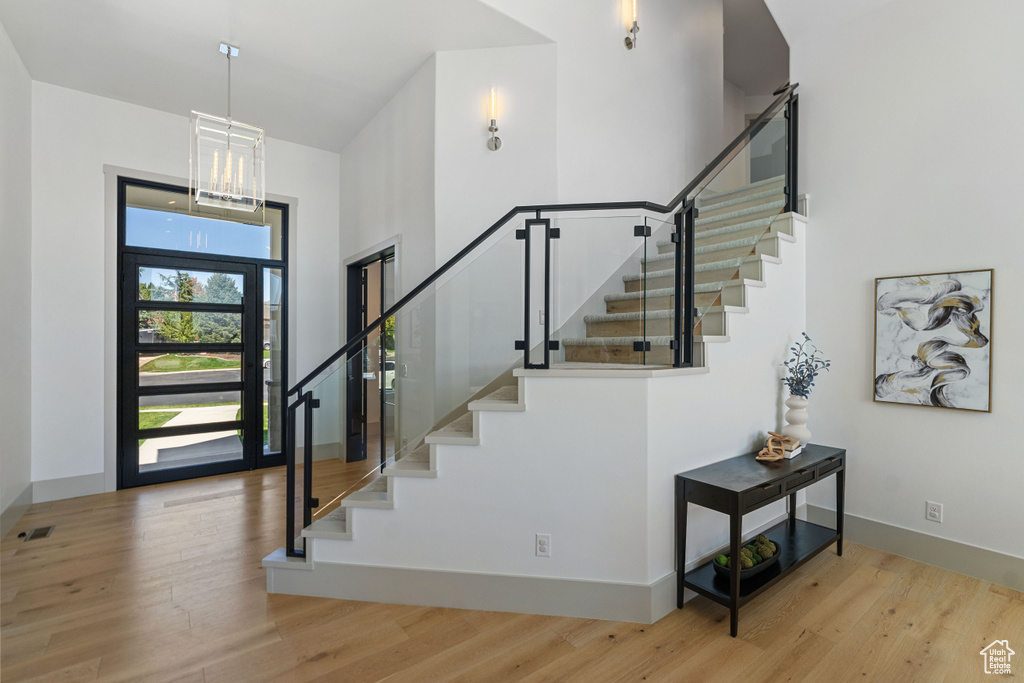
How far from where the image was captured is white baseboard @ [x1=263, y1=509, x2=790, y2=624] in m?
2.40

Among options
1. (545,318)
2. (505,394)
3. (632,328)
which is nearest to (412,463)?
(505,394)

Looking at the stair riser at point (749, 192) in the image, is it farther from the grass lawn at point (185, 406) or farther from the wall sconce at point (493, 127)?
the grass lawn at point (185, 406)

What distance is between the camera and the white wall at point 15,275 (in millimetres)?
3393

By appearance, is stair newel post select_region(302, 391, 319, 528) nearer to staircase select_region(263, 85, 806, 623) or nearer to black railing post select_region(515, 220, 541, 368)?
staircase select_region(263, 85, 806, 623)

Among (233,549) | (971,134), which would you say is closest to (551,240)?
(971,134)

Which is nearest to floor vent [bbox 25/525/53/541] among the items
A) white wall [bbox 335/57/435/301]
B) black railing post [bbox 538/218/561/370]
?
white wall [bbox 335/57/435/301]

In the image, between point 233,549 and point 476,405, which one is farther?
point 233,549

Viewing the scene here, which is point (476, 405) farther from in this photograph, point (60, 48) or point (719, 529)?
point (60, 48)

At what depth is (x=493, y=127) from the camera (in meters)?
3.76

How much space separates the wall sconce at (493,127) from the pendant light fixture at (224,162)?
5.30 ft

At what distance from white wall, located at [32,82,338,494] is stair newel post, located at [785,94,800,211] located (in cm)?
539

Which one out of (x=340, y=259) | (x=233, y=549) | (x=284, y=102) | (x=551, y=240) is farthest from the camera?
(x=340, y=259)

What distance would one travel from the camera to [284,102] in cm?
451

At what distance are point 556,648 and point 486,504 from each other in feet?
2.33
